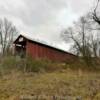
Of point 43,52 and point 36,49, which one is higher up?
point 36,49

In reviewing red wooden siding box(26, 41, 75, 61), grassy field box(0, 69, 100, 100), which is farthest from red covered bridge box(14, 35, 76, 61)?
grassy field box(0, 69, 100, 100)

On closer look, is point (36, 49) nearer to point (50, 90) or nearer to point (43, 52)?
point (43, 52)

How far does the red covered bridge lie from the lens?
25547mm

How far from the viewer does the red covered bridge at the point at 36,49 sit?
2555 centimetres

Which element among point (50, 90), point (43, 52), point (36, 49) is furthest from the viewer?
point (43, 52)

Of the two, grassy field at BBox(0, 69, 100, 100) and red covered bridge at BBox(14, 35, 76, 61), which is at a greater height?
red covered bridge at BBox(14, 35, 76, 61)

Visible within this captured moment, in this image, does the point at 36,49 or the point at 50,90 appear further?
the point at 36,49

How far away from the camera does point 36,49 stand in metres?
26.2

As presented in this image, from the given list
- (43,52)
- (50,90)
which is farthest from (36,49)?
(50,90)

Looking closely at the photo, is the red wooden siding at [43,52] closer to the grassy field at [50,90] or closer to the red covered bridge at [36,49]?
the red covered bridge at [36,49]

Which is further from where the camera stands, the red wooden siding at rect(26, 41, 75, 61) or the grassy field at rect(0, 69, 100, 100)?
the red wooden siding at rect(26, 41, 75, 61)

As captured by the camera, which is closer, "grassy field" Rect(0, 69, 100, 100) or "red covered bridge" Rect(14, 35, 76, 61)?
"grassy field" Rect(0, 69, 100, 100)

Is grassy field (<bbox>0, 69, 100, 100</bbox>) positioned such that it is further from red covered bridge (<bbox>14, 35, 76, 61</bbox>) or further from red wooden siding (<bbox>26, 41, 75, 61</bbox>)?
red covered bridge (<bbox>14, 35, 76, 61</bbox>)

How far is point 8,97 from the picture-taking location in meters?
9.57
